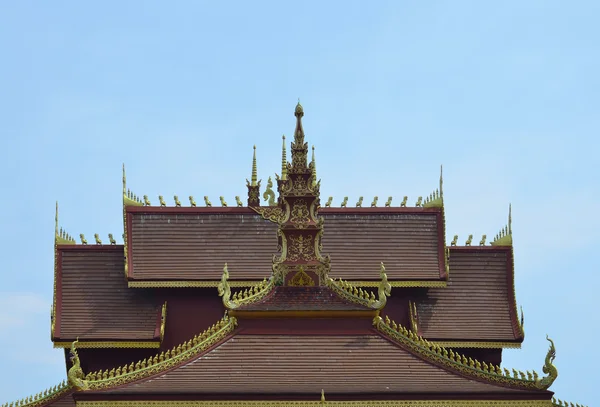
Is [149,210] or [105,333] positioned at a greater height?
[149,210]

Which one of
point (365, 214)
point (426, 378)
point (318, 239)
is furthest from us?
point (365, 214)

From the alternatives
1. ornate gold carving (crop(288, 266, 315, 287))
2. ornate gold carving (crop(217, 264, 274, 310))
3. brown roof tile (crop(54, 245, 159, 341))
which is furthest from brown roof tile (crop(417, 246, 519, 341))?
ornate gold carving (crop(217, 264, 274, 310))

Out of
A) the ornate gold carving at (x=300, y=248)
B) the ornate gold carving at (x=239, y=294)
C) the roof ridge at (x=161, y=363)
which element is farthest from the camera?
the ornate gold carving at (x=300, y=248)

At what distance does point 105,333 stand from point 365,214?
842 cm

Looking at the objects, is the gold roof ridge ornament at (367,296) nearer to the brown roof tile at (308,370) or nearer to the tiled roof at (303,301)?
the tiled roof at (303,301)

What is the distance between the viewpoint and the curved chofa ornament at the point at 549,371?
33.7 meters

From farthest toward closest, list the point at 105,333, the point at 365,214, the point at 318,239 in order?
the point at 365,214, the point at 105,333, the point at 318,239

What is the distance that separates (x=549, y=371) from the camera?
111 ft

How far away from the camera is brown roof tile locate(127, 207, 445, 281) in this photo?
146 feet

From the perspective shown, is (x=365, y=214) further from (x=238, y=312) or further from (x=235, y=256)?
(x=238, y=312)

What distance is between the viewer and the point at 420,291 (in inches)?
1779

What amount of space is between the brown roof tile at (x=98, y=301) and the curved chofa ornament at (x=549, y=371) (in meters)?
13.0

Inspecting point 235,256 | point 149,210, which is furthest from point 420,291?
point 149,210

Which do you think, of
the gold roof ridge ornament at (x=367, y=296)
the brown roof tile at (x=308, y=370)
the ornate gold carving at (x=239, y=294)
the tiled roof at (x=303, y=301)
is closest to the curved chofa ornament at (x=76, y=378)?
the brown roof tile at (x=308, y=370)
